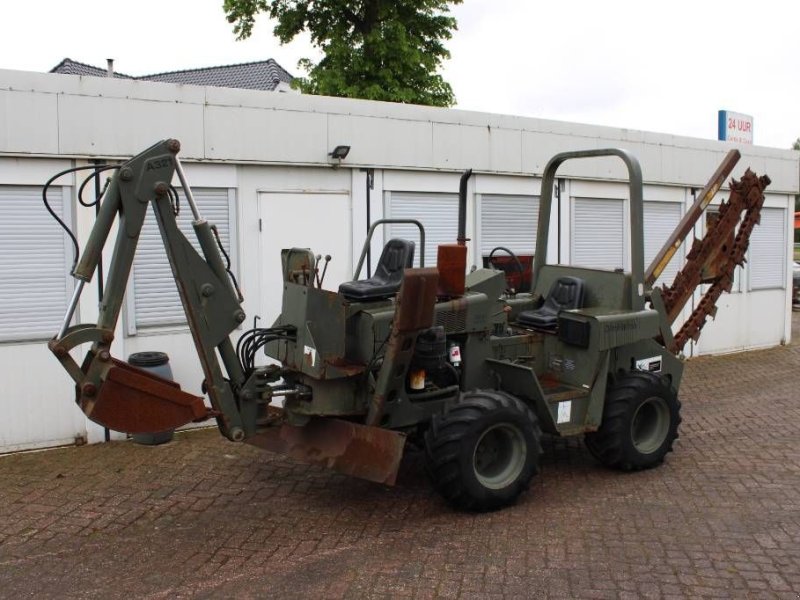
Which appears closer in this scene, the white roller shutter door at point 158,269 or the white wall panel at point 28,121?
the white wall panel at point 28,121

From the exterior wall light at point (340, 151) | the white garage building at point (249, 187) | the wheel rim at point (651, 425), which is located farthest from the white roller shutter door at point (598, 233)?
the wheel rim at point (651, 425)

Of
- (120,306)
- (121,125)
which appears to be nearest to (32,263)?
(121,125)

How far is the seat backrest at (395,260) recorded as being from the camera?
6.48m

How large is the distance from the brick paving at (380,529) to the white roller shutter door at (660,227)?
5151mm

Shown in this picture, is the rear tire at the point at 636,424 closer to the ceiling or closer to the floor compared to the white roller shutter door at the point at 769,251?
closer to the floor

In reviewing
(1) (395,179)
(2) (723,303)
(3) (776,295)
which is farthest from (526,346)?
(3) (776,295)

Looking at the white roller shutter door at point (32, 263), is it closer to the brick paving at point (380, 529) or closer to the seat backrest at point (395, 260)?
the brick paving at point (380, 529)

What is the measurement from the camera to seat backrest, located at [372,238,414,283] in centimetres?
648

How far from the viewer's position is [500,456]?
6.09 m

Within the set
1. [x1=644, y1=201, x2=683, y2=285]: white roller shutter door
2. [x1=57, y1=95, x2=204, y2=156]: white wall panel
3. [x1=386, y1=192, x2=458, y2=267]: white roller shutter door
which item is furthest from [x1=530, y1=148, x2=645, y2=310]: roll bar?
[x1=644, y1=201, x2=683, y2=285]: white roller shutter door

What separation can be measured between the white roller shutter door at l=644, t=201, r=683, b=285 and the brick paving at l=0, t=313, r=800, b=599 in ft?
16.9

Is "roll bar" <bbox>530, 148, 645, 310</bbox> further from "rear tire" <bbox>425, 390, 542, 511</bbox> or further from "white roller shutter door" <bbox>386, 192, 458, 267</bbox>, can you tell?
"white roller shutter door" <bbox>386, 192, 458, 267</bbox>

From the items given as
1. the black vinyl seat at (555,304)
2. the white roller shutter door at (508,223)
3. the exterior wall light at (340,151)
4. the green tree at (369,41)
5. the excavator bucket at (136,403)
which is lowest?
the excavator bucket at (136,403)

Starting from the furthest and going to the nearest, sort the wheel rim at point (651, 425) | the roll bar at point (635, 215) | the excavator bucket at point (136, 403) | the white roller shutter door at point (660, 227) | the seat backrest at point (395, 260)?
the white roller shutter door at point (660, 227), the wheel rim at point (651, 425), the roll bar at point (635, 215), the seat backrest at point (395, 260), the excavator bucket at point (136, 403)
